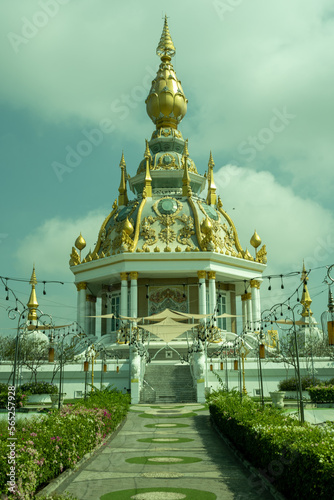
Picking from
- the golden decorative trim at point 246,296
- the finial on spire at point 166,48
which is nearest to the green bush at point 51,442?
the golden decorative trim at point 246,296

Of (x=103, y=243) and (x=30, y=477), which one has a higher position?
(x=103, y=243)

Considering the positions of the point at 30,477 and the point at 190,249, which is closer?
the point at 30,477

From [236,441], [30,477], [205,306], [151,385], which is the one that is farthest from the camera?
[205,306]

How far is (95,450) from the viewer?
44.1ft

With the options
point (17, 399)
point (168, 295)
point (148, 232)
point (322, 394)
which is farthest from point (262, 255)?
point (17, 399)

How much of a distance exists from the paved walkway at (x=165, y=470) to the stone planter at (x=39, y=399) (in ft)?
31.4

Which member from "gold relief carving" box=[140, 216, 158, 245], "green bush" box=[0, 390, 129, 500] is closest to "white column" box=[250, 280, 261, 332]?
"gold relief carving" box=[140, 216, 158, 245]

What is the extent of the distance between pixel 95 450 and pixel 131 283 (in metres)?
27.4

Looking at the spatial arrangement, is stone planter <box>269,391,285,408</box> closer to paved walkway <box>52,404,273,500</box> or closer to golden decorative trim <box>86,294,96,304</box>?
paved walkway <box>52,404,273,500</box>

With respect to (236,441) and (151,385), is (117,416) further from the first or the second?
(151,385)

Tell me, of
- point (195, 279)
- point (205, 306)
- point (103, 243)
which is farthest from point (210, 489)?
point (103, 243)

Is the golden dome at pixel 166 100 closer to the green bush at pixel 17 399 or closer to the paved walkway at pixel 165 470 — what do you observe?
the green bush at pixel 17 399

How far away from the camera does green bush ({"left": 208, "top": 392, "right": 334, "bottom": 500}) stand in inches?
281

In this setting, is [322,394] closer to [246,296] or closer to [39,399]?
[39,399]
